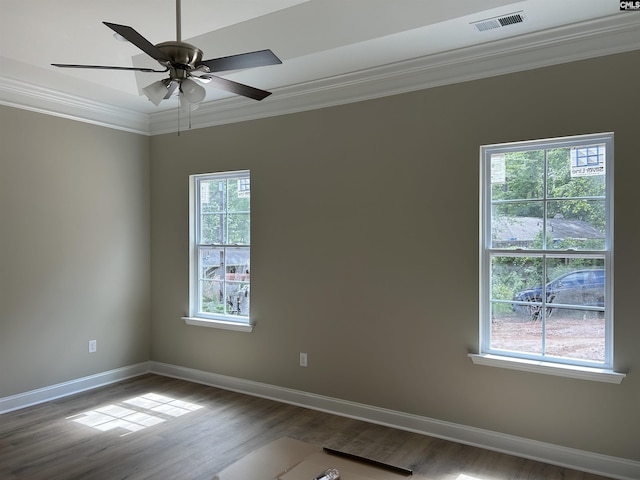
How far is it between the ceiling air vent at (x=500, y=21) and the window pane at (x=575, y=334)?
74.8 inches

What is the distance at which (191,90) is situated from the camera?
2295mm

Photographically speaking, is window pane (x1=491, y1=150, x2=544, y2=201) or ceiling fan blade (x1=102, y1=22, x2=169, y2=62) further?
window pane (x1=491, y1=150, x2=544, y2=201)

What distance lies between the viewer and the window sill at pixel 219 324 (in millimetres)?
4512

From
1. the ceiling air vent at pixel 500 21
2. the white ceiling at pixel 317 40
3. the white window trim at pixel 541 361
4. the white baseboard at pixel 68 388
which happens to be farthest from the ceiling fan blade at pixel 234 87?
the white baseboard at pixel 68 388

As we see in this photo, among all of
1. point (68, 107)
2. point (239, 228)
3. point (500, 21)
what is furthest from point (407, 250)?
point (68, 107)

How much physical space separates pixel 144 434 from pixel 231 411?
2.46 ft

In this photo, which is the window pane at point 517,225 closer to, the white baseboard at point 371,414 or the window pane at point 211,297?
the white baseboard at point 371,414

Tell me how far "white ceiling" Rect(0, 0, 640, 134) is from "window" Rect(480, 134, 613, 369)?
648mm

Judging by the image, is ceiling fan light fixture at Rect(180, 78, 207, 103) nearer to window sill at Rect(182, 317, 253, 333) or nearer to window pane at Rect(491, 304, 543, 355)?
window pane at Rect(491, 304, 543, 355)

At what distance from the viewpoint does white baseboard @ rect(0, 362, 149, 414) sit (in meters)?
4.03

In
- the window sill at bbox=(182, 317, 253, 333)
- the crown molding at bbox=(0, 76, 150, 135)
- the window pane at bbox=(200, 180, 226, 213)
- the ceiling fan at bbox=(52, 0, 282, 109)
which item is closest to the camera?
the ceiling fan at bbox=(52, 0, 282, 109)

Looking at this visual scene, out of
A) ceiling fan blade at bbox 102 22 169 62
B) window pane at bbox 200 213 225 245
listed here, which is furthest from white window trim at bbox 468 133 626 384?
window pane at bbox 200 213 225 245

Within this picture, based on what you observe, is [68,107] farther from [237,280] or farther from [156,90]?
[156,90]

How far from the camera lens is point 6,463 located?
3115 mm
